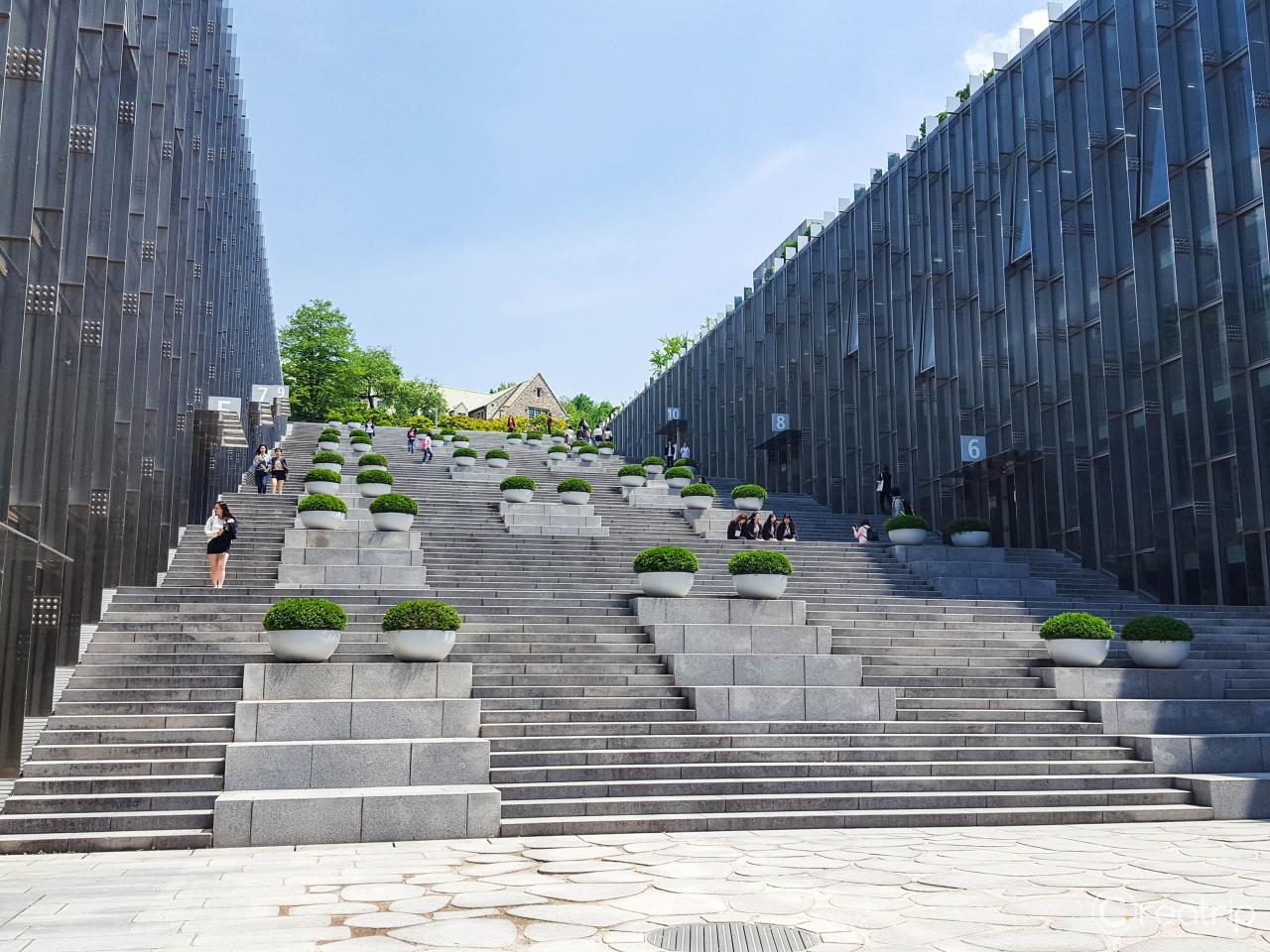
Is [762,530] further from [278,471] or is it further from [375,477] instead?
[278,471]

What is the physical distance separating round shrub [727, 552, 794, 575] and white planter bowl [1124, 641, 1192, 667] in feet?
20.0

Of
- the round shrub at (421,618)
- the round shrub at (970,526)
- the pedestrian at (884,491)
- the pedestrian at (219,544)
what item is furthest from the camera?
the pedestrian at (884,491)

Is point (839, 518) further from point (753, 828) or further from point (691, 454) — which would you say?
point (691, 454)

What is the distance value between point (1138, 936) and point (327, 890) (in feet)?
20.7

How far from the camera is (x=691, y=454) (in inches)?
2800

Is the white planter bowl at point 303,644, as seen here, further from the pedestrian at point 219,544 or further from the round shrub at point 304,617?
the pedestrian at point 219,544

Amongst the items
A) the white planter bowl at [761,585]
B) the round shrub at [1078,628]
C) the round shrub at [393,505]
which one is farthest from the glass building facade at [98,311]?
the round shrub at [1078,628]

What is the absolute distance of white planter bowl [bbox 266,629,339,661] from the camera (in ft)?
51.0

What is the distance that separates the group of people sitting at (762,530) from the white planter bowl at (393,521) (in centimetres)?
985

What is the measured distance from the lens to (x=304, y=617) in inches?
611

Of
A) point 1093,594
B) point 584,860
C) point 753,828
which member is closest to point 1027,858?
point 753,828

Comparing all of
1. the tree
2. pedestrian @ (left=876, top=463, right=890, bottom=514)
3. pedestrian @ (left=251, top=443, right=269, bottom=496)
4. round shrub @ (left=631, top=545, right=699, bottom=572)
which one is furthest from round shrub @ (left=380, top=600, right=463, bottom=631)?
the tree

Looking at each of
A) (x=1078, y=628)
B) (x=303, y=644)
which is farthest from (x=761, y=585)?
(x=303, y=644)

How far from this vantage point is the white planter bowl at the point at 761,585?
20047mm
